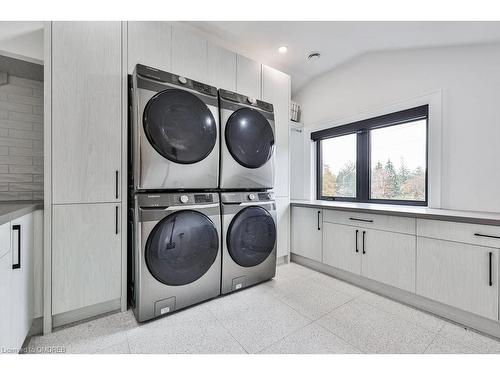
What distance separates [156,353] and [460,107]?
3.00m

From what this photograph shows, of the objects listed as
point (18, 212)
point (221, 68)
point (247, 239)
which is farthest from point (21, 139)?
point (247, 239)

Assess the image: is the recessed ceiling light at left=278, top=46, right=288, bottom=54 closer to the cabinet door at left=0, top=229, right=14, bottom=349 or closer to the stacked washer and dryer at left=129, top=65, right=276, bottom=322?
the stacked washer and dryer at left=129, top=65, right=276, bottom=322

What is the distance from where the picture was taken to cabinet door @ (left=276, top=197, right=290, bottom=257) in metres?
2.63

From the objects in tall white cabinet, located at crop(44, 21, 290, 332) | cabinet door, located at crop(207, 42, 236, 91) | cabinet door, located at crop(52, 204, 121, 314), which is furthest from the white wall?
cabinet door, located at crop(52, 204, 121, 314)

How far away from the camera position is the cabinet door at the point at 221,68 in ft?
6.89

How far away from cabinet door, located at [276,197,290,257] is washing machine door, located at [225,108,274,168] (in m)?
0.69

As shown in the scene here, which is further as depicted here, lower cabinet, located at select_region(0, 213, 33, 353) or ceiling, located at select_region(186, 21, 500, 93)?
ceiling, located at select_region(186, 21, 500, 93)

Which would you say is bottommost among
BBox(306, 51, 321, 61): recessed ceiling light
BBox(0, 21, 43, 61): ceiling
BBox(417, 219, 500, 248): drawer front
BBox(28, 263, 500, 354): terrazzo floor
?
BBox(28, 263, 500, 354): terrazzo floor

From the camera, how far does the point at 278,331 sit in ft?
4.85

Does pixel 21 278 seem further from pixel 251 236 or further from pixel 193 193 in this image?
pixel 251 236

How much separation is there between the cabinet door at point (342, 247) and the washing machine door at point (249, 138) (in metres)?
1.04

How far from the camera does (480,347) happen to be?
1.34 metres

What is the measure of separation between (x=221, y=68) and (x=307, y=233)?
1990mm
